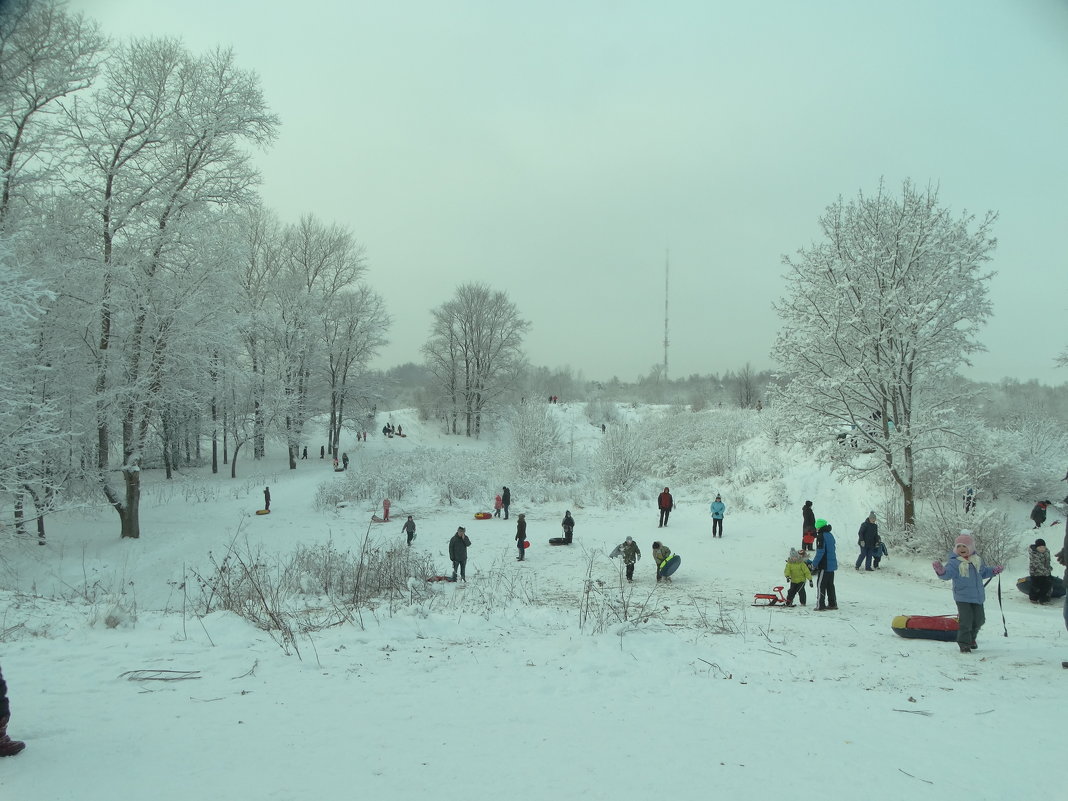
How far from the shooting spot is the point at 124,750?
3775mm

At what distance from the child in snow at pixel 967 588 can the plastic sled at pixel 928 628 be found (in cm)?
37

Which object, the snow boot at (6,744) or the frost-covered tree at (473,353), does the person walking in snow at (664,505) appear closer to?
the snow boot at (6,744)

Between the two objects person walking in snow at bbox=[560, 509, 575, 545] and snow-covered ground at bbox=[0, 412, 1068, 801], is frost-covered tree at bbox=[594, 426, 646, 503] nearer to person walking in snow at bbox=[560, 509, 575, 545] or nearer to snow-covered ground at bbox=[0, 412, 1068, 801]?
person walking in snow at bbox=[560, 509, 575, 545]

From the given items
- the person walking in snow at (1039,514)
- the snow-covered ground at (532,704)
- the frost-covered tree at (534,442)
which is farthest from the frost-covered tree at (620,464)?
the snow-covered ground at (532,704)

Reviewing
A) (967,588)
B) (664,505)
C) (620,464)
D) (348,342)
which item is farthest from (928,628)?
(348,342)

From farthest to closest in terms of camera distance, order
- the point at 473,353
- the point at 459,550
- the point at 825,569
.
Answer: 1. the point at 473,353
2. the point at 459,550
3. the point at 825,569

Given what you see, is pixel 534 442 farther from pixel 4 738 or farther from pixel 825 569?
pixel 4 738

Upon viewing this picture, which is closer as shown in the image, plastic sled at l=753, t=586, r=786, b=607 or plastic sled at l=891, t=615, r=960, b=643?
plastic sled at l=891, t=615, r=960, b=643

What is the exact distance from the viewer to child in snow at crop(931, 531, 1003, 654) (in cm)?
684

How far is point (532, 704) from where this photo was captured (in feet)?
16.3

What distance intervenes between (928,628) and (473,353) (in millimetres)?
48671

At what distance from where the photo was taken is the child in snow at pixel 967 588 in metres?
6.84

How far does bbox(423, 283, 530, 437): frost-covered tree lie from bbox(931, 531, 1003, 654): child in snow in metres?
47.7

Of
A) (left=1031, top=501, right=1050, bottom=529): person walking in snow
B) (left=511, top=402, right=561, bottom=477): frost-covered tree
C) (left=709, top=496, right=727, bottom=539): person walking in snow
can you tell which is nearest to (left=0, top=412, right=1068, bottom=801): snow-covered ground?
(left=709, top=496, right=727, bottom=539): person walking in snow
